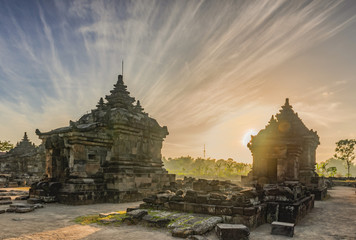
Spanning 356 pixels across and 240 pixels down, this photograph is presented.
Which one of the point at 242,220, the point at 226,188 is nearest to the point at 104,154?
the point at 226,188

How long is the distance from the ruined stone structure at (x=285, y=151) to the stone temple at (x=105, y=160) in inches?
211

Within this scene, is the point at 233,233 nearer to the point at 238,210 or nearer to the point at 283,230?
the point at 238,210

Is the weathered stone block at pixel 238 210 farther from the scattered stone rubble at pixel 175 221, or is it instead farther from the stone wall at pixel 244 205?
the scattered stone rubble at pixel 175 221

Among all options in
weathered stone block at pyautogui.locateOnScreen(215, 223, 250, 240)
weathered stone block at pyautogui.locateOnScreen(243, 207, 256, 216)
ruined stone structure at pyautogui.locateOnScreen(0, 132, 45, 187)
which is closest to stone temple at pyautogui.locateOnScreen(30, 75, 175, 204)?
weathered stone block at pyautogui.locateOnScreen(243, 207, 256, 216)

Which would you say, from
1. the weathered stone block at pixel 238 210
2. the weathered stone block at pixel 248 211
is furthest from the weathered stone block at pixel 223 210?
the weathered stone block at pixel 248 211

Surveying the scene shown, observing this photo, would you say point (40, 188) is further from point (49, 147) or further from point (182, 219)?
point (182, 219)

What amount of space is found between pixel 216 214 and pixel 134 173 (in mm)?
6662

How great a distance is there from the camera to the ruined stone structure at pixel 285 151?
533 inches

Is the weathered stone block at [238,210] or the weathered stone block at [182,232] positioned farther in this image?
the weathered stone block at [238,210]

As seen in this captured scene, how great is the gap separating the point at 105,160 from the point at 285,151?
889 cm

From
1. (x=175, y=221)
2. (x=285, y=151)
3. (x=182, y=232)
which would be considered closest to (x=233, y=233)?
(x=182, y=232)

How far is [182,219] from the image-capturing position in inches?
267

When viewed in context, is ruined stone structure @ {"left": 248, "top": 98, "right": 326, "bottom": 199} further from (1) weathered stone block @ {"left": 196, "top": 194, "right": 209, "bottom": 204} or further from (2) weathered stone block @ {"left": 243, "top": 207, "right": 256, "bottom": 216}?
(2) weathered stone block @ {"left": 243, "top": 207, "right": 256, "bottom": 216}

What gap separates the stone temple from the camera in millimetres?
11148
